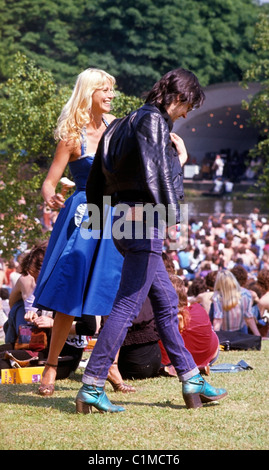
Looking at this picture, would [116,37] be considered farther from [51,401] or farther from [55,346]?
[51,401]

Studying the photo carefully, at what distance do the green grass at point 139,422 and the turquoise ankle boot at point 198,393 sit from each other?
51 mm

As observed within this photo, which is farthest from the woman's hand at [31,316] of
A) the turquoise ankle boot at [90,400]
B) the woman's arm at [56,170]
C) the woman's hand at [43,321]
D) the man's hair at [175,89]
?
the man's hair at [175,89]

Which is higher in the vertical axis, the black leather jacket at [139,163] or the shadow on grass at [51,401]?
the black leather jacket at [139,163]

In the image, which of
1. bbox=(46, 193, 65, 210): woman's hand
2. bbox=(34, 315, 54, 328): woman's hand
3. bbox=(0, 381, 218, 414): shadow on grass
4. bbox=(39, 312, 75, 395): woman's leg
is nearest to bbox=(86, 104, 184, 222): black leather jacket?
bbox=(46, 193, 65, 210): woman's hand

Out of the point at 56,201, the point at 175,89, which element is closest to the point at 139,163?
the point at 175,89

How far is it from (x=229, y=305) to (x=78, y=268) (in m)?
5.16

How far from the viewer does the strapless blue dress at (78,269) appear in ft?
16.5

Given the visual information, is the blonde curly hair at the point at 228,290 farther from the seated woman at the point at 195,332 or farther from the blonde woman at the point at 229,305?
the seated woman at the point at 195,332

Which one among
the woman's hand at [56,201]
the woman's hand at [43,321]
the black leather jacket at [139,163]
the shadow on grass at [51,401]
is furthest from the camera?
the woman's hand at [43,321]

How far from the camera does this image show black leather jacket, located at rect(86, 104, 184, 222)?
4.19m

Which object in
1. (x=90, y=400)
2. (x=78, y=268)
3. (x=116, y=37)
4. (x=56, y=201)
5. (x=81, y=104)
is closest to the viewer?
(x=90, y=400)

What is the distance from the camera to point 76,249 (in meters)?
5.05

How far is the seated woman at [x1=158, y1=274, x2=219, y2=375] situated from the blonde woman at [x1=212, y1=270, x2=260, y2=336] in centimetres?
312
